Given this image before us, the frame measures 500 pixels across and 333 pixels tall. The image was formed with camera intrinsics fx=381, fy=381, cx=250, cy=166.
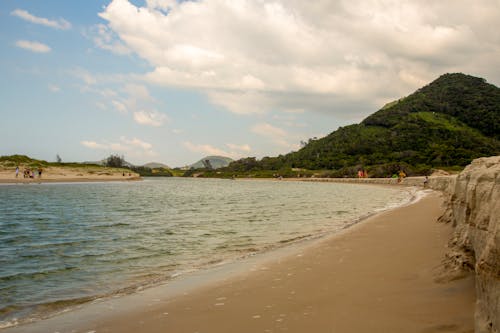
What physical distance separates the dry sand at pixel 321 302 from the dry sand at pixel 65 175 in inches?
3025

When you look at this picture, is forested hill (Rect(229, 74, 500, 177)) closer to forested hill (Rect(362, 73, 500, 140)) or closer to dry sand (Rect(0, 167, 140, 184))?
forested hill (Rect(362, 73, 500, 140))

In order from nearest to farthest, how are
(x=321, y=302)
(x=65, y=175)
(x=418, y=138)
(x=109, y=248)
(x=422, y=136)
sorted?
(x=321, y=302) < (x=109, y=248) < (x=65, y=175) < (x=418, y=138) < (x=422, y=136)

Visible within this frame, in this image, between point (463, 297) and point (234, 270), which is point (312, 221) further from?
point (463, 297)

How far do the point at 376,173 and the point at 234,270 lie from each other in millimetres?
116287

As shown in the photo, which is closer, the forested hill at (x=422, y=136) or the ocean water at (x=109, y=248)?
the ocean water at (x=109, y=248)

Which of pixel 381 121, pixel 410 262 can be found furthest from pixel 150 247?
pixel 381 121

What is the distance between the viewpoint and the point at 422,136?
458 ft

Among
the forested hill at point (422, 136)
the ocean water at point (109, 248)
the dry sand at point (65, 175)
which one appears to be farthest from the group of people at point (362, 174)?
the ocean water at point (109, 248)

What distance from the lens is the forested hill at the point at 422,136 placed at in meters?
119

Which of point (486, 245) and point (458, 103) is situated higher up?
point (458, 103)

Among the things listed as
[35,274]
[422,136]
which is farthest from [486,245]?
[422,136]

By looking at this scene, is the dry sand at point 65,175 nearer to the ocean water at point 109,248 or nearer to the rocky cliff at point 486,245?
the ocean water at point 109,248

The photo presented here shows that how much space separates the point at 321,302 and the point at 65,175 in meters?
97.3

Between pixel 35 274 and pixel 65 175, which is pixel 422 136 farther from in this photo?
pixel 35 274
